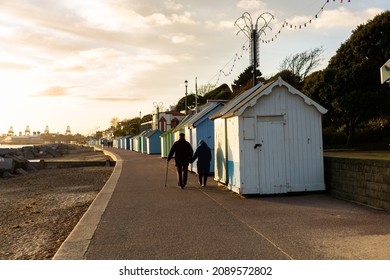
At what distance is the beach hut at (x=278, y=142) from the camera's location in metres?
11.2

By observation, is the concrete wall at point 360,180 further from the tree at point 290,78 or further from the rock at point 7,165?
the tree at point 290,78

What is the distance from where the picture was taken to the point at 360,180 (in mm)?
9656

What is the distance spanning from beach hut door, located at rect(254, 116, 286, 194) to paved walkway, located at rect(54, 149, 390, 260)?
0.40 meters

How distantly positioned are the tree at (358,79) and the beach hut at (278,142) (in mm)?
23952

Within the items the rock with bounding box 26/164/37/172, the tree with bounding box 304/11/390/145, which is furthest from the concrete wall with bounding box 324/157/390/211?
the rock with bounding box 26/164/37/172

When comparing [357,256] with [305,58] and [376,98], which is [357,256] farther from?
[305,58]

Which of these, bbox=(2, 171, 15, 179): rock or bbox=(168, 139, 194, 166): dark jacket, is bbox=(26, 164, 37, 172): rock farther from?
bbox=(168, 139, 194, 166): dark jacket

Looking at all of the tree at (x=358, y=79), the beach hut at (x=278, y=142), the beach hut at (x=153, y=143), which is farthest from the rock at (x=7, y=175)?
the tree at (x=358, y=79)

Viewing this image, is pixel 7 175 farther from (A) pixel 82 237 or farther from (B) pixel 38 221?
(A) pixel 82 237

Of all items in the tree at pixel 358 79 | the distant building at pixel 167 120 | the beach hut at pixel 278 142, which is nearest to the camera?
the beach hut at pixel 278 142

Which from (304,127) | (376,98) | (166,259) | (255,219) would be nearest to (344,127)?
(376,98)

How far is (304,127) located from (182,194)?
4139 millimetres

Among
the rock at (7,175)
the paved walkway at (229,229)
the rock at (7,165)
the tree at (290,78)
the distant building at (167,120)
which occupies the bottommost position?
the rock at (7,175)

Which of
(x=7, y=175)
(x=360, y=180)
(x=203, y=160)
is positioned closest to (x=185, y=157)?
(x=203, y=160)
